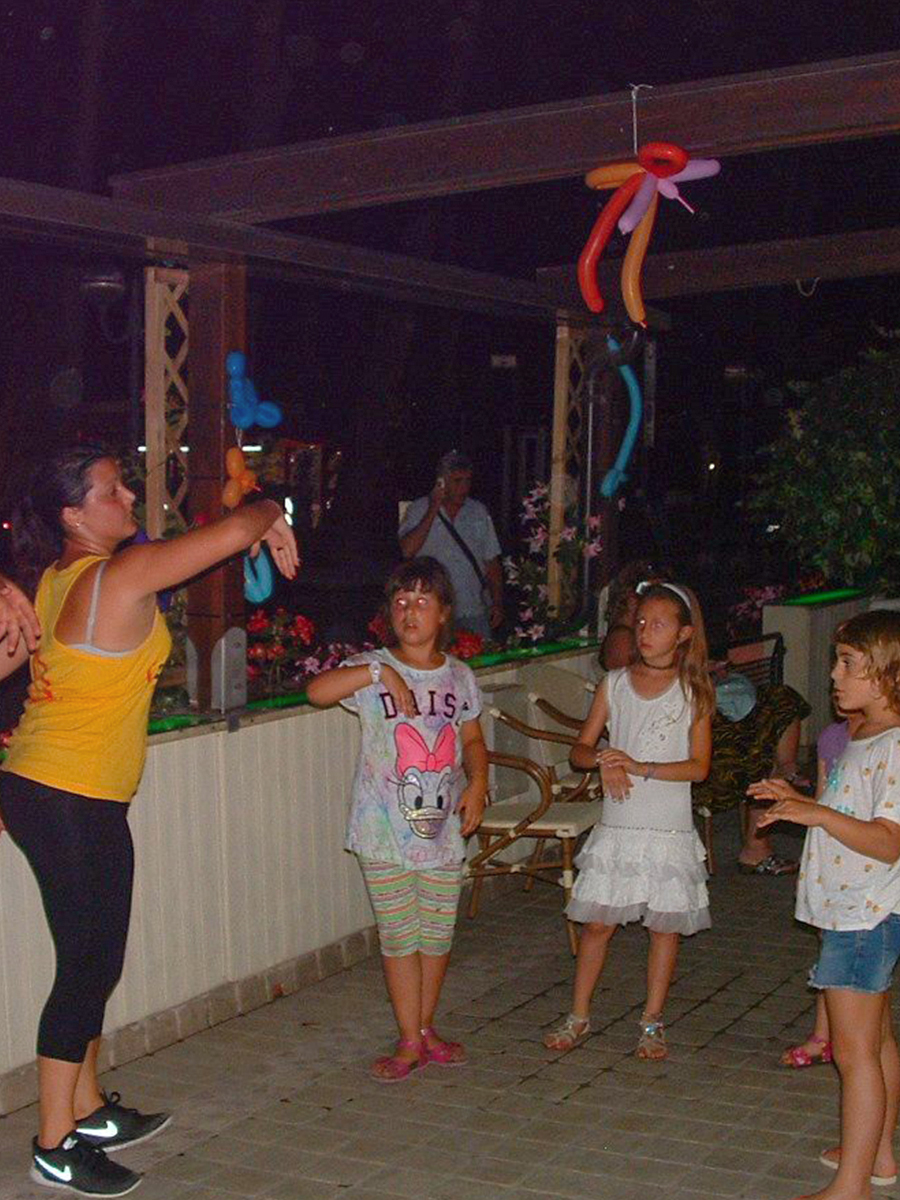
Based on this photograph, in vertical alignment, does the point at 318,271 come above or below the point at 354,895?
above

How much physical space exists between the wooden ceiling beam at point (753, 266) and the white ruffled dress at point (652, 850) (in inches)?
147

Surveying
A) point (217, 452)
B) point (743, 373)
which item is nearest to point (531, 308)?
point (217, 452)

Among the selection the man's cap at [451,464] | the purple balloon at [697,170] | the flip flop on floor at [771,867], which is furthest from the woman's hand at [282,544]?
the man's cap at [451,464]

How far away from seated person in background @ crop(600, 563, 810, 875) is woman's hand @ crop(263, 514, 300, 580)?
108 inches

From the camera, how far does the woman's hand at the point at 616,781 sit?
16.4 ft

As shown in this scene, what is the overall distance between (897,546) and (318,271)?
19.3ft

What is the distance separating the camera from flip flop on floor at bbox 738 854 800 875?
7660 millimetres

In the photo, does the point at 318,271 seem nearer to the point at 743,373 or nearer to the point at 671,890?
the point at 671,890

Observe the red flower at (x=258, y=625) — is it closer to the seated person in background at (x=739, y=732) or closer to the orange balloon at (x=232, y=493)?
the orange balloon at (x=232, y=493)

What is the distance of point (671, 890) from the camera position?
16.5 feet

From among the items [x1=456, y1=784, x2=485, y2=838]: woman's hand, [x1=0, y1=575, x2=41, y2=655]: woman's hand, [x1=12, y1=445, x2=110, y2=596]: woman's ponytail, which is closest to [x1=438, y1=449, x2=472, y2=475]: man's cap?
[x1=456, y1=784, x2=485, y2=838]: woman's hand

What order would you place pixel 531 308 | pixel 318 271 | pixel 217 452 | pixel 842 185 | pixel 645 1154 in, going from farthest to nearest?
pixel 842 185 < pixel 531 308 < pixel 318 271 < pixel 217 452 < pixel 645 1154

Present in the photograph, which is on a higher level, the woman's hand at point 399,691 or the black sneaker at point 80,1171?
the woman's hand at point 399,691

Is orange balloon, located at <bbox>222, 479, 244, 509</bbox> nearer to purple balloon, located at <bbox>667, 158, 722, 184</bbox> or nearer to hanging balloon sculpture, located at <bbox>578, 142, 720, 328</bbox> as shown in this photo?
hanging balloon sculpture, located at <bbox>578, 142, 720, 328</bbox>
